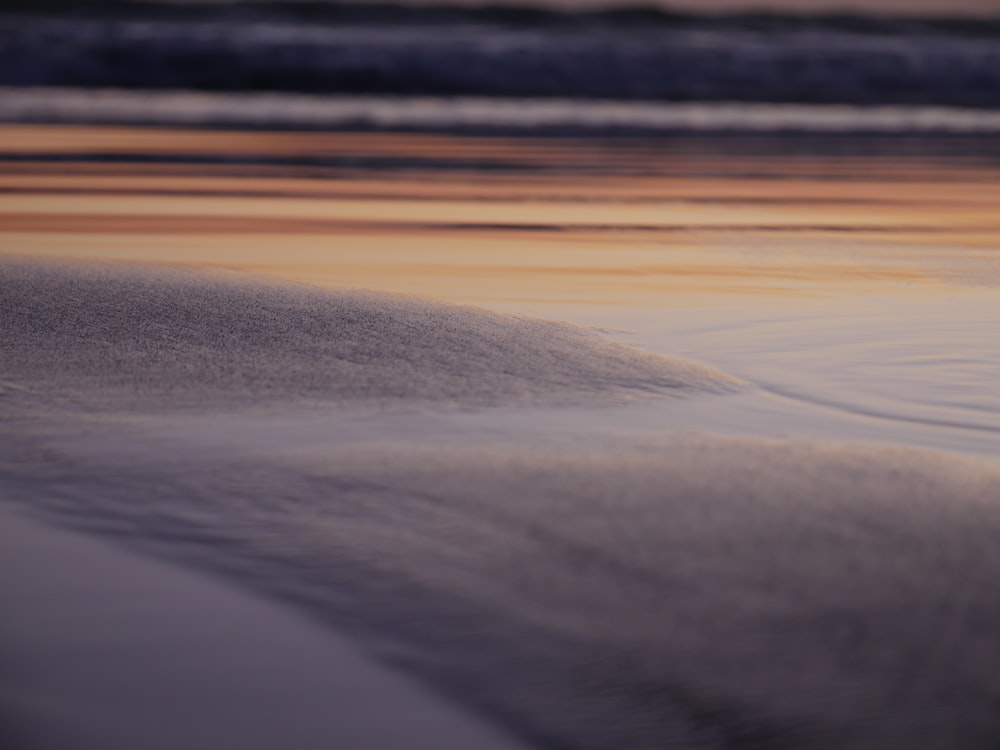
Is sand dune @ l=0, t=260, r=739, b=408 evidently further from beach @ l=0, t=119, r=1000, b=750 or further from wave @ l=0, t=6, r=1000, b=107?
wave @ l=0, t=6, r=1000, b=107

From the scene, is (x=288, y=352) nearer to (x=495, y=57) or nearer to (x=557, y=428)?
(x=557, y=428)

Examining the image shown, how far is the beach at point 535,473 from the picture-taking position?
1164 millimetres

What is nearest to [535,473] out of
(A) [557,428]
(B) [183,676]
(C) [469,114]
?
(A) [557,428]

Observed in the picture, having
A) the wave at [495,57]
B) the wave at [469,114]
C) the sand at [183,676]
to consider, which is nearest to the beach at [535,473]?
the sand at [183,676]

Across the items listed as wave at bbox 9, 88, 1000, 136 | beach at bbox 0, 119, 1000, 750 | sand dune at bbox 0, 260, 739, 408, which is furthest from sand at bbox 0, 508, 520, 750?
wave at bbox 9, 88, 1000, 136

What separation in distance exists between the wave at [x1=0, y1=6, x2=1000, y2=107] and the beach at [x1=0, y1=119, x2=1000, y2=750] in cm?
1399

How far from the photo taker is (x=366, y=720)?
1.09m

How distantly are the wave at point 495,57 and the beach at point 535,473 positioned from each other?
14.0 m

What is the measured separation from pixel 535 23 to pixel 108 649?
74.4 ft

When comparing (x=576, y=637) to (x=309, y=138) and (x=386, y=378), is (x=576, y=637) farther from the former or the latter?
(x=309, y=138)

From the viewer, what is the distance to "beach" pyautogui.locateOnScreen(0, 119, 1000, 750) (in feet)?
3.82

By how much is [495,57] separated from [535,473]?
18.2 m

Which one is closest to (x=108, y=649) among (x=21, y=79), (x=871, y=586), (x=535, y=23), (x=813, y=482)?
(x=871, y=586)

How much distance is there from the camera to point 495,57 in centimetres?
1939
